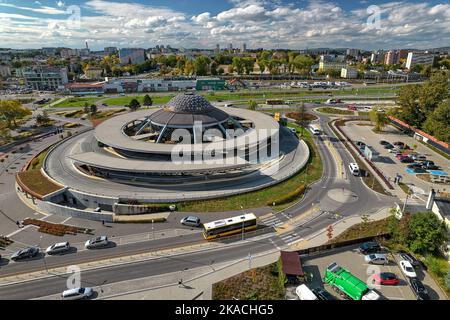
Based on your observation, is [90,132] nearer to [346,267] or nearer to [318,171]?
[318,171]

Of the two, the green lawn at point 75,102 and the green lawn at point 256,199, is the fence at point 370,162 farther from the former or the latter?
the green lawn at point 75,102

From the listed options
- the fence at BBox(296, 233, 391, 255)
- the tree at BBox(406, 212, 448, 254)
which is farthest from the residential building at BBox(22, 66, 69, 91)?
the tree at BBox(406, 212, 448, 254)

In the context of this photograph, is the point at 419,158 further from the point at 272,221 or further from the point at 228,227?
the point at 228,227

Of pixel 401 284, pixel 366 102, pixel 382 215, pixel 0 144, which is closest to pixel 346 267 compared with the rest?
pixel 401 284

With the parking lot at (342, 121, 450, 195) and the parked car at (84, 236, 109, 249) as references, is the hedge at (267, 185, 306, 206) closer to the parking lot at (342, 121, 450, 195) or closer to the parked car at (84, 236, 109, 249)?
the parking lot at (342, 121, 450, 195)
